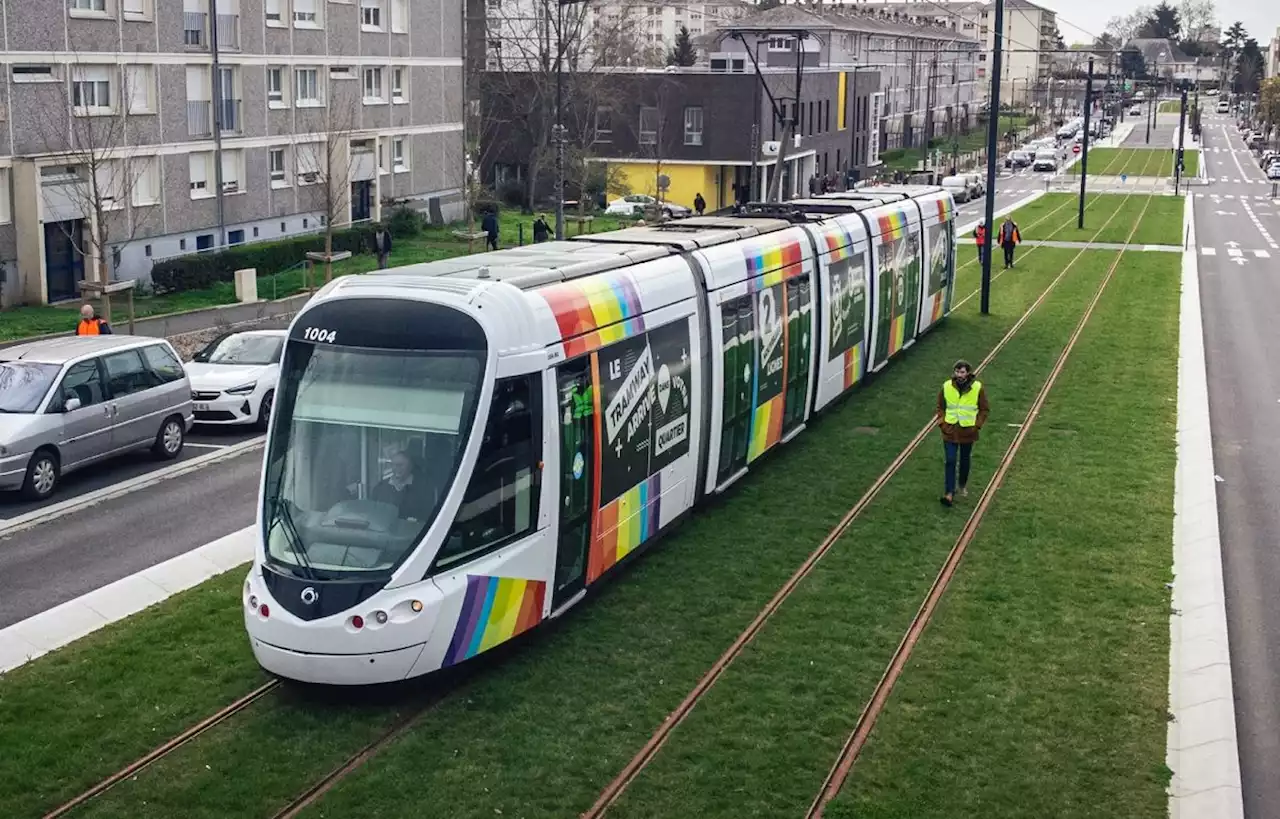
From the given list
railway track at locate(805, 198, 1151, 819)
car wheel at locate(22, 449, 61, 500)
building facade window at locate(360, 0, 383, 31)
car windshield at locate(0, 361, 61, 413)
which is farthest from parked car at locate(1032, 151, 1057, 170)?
car wheel at locate(22, 449, 61, 500)

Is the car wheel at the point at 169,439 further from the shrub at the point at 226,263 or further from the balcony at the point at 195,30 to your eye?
the balcony at the point at 195,30

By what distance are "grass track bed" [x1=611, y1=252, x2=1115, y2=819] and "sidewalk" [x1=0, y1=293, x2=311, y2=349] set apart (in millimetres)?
17608

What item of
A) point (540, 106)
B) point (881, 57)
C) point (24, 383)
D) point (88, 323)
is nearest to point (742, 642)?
point (24, 383)

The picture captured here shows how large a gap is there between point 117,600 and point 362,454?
3929mm

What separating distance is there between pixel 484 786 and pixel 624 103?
6164cm

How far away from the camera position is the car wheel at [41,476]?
17031 mm

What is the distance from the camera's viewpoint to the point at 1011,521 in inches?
613

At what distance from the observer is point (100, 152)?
1357 inches

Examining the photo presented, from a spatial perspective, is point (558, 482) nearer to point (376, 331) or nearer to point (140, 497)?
point (376, 331)

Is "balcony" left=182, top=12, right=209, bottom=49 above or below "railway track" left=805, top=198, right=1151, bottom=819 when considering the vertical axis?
above

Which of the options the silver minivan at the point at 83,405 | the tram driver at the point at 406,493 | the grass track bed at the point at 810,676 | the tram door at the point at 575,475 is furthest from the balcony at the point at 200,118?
the tram driver at the point at 406,493

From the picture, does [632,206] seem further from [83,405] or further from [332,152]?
[83,405]

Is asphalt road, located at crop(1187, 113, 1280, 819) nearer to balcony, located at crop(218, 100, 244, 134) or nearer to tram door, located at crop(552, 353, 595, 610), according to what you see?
tram door, located at crop(552, 353, 595, 610)

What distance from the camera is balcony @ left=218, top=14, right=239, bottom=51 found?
40.2 metres
